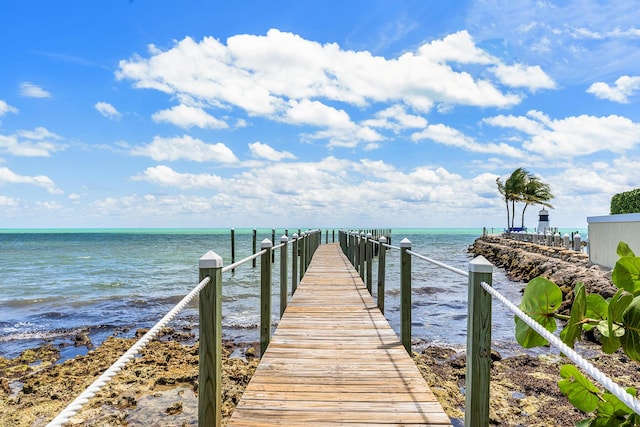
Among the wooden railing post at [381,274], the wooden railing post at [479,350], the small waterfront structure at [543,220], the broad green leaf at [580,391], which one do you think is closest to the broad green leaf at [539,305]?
the broad green leaf at [580,391]

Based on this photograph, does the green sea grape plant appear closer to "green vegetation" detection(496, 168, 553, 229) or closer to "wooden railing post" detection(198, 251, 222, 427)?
"wooden railing post" detection(198, 251, 222, 427)

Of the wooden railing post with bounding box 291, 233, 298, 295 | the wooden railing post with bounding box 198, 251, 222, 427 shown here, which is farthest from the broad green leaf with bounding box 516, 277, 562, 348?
the wooden railing post with bounding box 291, 233, 298, 295

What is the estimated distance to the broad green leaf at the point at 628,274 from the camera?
1390 millimetres

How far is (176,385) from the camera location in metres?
6.49

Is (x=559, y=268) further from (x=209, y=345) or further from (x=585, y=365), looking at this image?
(x=585, y=365)

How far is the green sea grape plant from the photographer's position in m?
1.30

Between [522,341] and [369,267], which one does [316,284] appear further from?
[522,341]

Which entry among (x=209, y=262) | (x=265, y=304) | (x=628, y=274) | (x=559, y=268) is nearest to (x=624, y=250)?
(x=628, y=274)

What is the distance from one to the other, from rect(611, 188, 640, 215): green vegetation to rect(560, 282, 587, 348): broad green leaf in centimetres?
1551

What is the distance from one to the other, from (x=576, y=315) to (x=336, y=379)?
263cm

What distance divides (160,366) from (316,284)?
3297 mm

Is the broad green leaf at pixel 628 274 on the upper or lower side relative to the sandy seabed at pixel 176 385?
upper

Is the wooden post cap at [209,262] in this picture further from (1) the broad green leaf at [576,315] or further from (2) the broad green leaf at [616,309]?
(2) the broad green leaf at [616,309]

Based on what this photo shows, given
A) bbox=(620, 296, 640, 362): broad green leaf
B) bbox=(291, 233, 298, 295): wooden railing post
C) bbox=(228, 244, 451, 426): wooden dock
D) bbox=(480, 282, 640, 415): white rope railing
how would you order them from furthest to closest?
bbox=(291, 233, 298, 295): wooden railing post → bbox=(228, 244, 451, 426): wooden dock → bbox=(620, 296, 640, 362): broad green leaf → bbox=(480, 282, 640, 415): white rope railing
